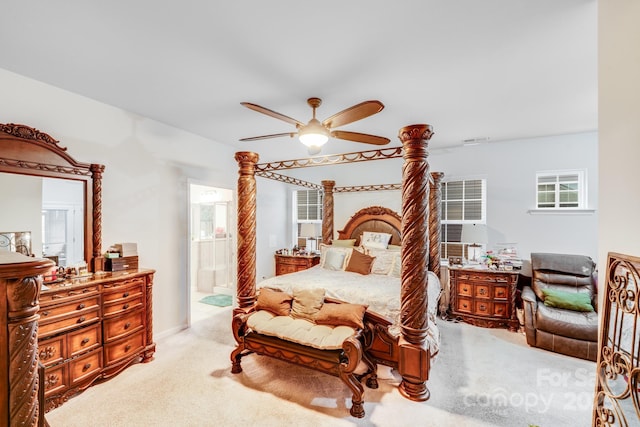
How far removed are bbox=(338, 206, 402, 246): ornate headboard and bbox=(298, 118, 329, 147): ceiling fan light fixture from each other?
2.84 meters

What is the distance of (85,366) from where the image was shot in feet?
8.07

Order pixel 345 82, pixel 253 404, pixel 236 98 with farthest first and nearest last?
1. pixel 236 98
2. pixel 345 82
3. pixel 253 404

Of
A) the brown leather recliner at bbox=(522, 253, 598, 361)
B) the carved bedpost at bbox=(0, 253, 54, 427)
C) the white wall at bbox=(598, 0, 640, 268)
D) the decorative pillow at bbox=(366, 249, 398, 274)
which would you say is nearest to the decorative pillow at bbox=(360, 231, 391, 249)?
the decorative pillow at bbox=(366, 249, 398, 274)

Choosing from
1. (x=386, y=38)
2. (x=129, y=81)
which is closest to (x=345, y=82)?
(x=386, y=38)

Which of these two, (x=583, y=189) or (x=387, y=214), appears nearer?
(x=583, y=189)

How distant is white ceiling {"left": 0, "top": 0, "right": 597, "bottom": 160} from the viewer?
1.68 meters

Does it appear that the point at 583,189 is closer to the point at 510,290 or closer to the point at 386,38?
the point at 510,290

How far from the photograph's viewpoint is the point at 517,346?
133 inches

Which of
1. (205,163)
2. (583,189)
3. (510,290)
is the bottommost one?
(510,290)

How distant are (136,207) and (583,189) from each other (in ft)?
20.9

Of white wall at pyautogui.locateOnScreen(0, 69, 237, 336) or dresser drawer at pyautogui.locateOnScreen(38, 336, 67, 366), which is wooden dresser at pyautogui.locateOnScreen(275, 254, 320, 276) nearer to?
white wall at pyautogui.locateOnScreen(0, 69, 237, 336)

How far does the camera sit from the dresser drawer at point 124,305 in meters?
2.67

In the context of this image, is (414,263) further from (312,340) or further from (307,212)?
(307,212)

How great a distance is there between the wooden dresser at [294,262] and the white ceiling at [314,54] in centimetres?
309
